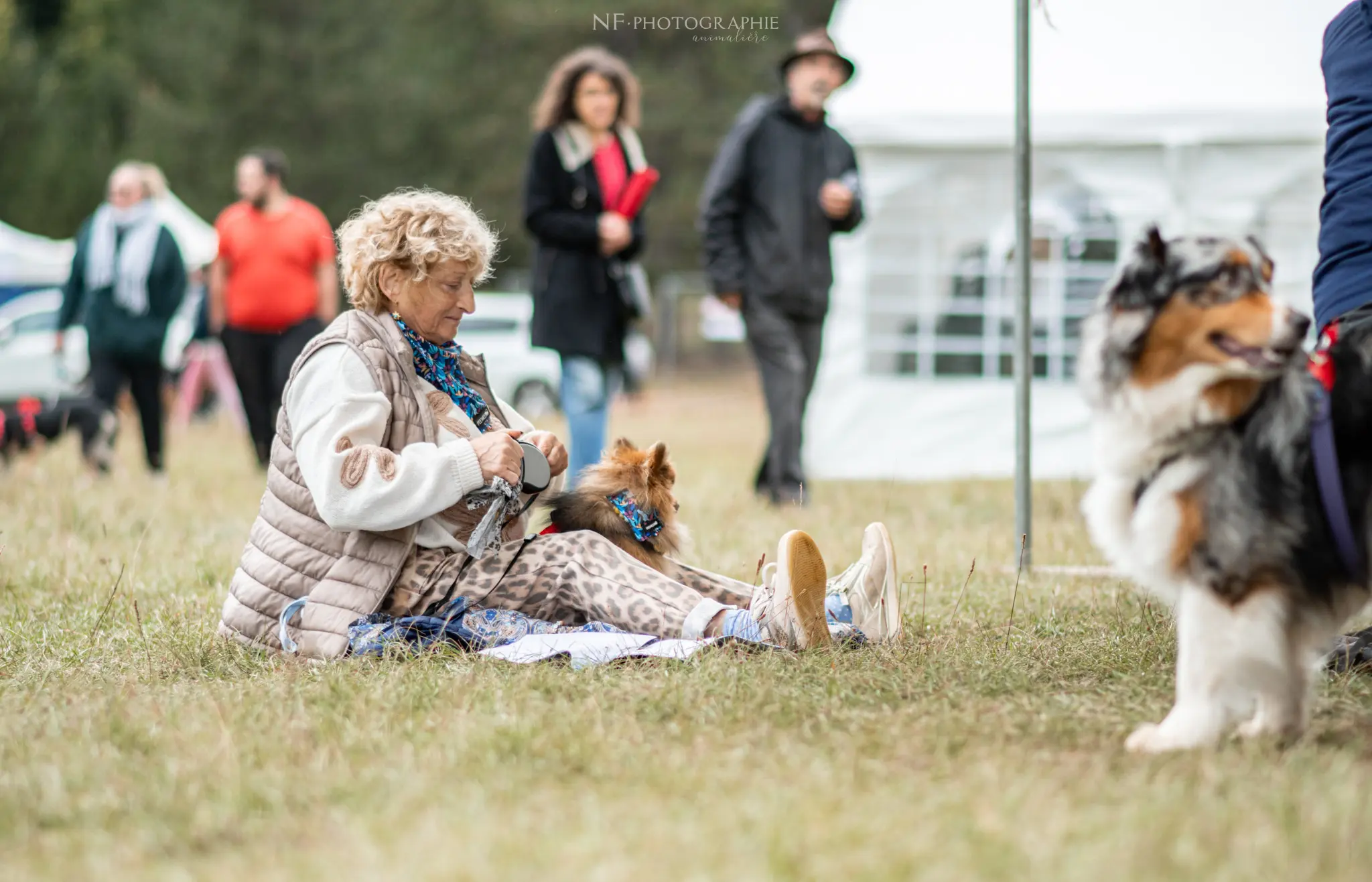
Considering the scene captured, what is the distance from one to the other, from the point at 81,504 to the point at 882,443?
5.28 m

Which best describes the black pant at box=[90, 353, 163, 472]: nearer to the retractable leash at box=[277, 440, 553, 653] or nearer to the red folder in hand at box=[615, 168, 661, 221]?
the red folder in hand at box=[615, 168, 661, 221]

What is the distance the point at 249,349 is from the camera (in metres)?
8.77

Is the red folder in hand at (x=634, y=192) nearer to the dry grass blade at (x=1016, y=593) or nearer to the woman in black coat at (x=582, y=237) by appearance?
the woman in black coat at (x=582, y=237)

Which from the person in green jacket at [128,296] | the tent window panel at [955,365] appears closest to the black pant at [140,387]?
the person in green jacket at [128,296]

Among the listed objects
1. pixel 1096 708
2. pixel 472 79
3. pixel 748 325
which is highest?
pixel 472 79

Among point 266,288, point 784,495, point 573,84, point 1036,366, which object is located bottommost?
point 784,495

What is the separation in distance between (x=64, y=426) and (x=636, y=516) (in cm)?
591

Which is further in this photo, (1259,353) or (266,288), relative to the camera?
(266,288)

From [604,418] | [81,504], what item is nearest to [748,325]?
[604,418]

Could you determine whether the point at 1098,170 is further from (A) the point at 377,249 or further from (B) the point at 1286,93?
(A) the point at 377,249

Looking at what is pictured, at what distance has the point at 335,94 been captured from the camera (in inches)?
1056

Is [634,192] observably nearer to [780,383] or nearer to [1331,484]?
[780,383]

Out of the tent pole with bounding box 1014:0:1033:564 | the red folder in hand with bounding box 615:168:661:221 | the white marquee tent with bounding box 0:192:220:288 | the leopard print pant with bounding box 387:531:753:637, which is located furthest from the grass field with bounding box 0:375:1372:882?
the white marquee tent with bounding box 0:192:220:288

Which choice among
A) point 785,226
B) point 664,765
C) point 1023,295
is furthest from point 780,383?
point 664,765
